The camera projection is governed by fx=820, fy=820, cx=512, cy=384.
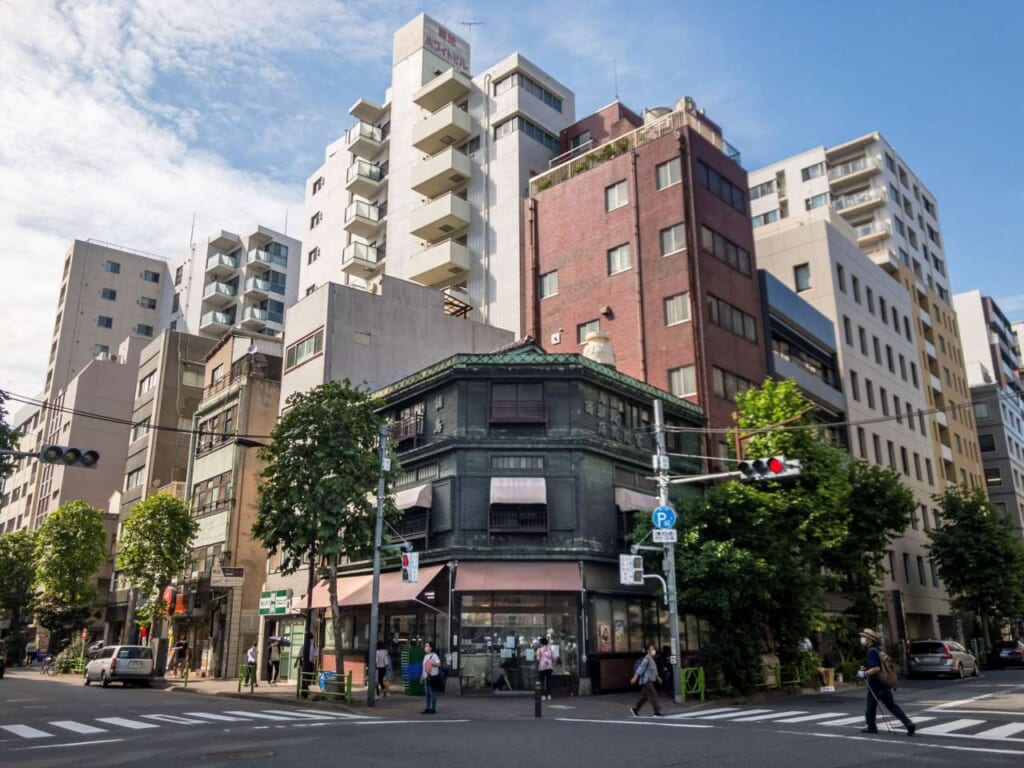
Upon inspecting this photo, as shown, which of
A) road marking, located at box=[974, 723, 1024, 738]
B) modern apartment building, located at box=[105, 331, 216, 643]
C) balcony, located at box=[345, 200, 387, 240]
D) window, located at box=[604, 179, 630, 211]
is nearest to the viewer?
road marking, located at box=[974, 723, 1024, 738]

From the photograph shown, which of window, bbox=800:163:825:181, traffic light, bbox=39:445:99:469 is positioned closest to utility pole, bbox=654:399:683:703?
traffic light, bbox=39:445:99:469

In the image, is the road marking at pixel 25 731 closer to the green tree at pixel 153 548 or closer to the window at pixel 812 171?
the green tree at pixel 153 548

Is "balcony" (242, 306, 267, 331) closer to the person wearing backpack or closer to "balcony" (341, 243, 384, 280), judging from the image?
"balcony" (341, 243, 384, 280)

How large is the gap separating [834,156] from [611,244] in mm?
48742

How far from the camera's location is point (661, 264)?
39250 millimetres

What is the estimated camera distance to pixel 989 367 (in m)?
93.6

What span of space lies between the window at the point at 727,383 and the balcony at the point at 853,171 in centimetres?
4663

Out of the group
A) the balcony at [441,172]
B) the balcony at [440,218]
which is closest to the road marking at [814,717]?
the balcony at [440,218]

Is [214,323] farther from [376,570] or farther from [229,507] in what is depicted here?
[376,570]

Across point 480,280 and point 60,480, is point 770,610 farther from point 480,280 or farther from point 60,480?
point 60,480

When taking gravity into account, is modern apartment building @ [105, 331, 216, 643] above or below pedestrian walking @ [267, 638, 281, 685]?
above

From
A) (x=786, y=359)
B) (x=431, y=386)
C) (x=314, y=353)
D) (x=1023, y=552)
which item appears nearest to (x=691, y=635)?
(x=431, y=386)

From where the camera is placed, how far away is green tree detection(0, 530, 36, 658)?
55500 mm

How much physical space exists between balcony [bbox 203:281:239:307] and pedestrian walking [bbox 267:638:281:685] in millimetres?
52936
